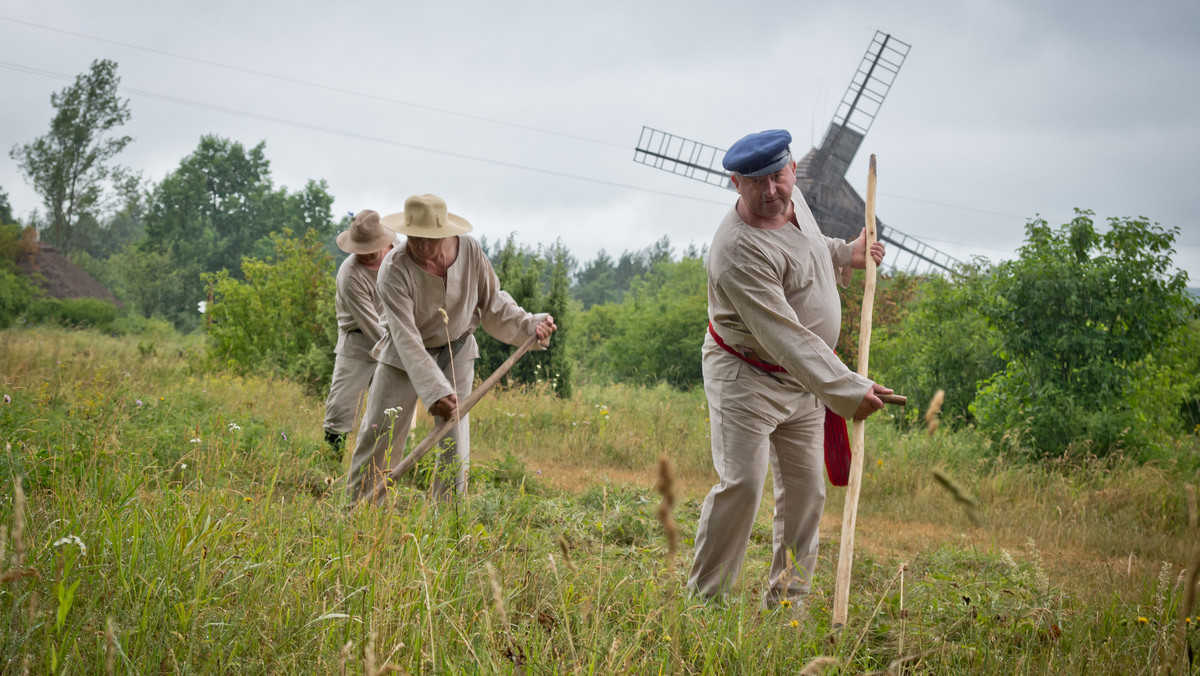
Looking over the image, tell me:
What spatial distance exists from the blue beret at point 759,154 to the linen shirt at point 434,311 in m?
1.69

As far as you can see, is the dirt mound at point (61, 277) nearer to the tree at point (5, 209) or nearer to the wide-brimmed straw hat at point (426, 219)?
the tree at point (5, 209)

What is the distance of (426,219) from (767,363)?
6.37 feet

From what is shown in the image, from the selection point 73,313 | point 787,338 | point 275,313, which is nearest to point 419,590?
point 787,338

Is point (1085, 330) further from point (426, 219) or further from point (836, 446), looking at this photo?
point (426, 219)

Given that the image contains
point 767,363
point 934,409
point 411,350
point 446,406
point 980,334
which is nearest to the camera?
point 934,409

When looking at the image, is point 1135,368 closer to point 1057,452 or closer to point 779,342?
point 1057,452

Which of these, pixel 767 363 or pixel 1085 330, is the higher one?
pixel 1085 330

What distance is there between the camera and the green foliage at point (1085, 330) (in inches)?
318

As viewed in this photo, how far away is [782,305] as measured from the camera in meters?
3.22

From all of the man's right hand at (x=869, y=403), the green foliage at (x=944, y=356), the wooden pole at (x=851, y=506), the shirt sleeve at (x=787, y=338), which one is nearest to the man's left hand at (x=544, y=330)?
the shirt sleeve at (x=787, y=338)

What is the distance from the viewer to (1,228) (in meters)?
25.4

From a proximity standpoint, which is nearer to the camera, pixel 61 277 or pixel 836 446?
pixel 836 446

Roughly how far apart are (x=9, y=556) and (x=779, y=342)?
262 centimetres

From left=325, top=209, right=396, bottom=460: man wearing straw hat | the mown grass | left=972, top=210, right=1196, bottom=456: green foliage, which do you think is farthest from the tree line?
left=325, top=209, right=396, bottom=460: man wearing straw hat
